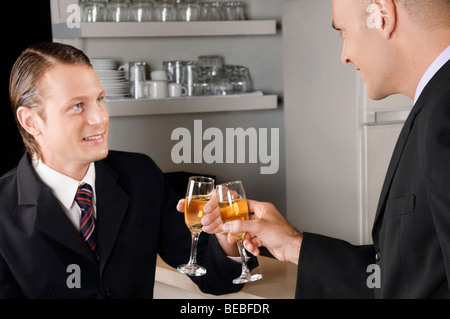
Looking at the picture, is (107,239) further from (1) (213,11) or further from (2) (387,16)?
(1) (213,11)

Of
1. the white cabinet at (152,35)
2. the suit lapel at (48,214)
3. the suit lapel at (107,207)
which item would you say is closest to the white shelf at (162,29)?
the white cabinet at (152,35)

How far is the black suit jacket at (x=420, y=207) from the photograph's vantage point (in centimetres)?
115

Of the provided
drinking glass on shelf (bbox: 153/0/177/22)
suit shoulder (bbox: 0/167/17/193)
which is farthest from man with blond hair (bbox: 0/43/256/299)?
drinking glass on shelf (bbox: 153/0/177/22)

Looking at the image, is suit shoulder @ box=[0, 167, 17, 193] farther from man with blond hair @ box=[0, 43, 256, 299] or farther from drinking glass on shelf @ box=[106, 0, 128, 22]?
drinking glass on shelf @ box=[106, 0, 128, 22]

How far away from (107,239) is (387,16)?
0.96 m

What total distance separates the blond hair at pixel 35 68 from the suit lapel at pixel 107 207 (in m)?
0.25

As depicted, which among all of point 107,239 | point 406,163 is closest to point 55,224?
point 107,239

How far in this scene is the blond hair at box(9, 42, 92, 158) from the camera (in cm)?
175

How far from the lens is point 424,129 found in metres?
1.20

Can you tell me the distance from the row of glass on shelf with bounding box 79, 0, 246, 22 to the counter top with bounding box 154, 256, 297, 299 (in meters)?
1.75

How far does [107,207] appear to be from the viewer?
1.85m

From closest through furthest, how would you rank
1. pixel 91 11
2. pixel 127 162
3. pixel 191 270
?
pixel 191 270, pixel 127 162, pixel 91 11
